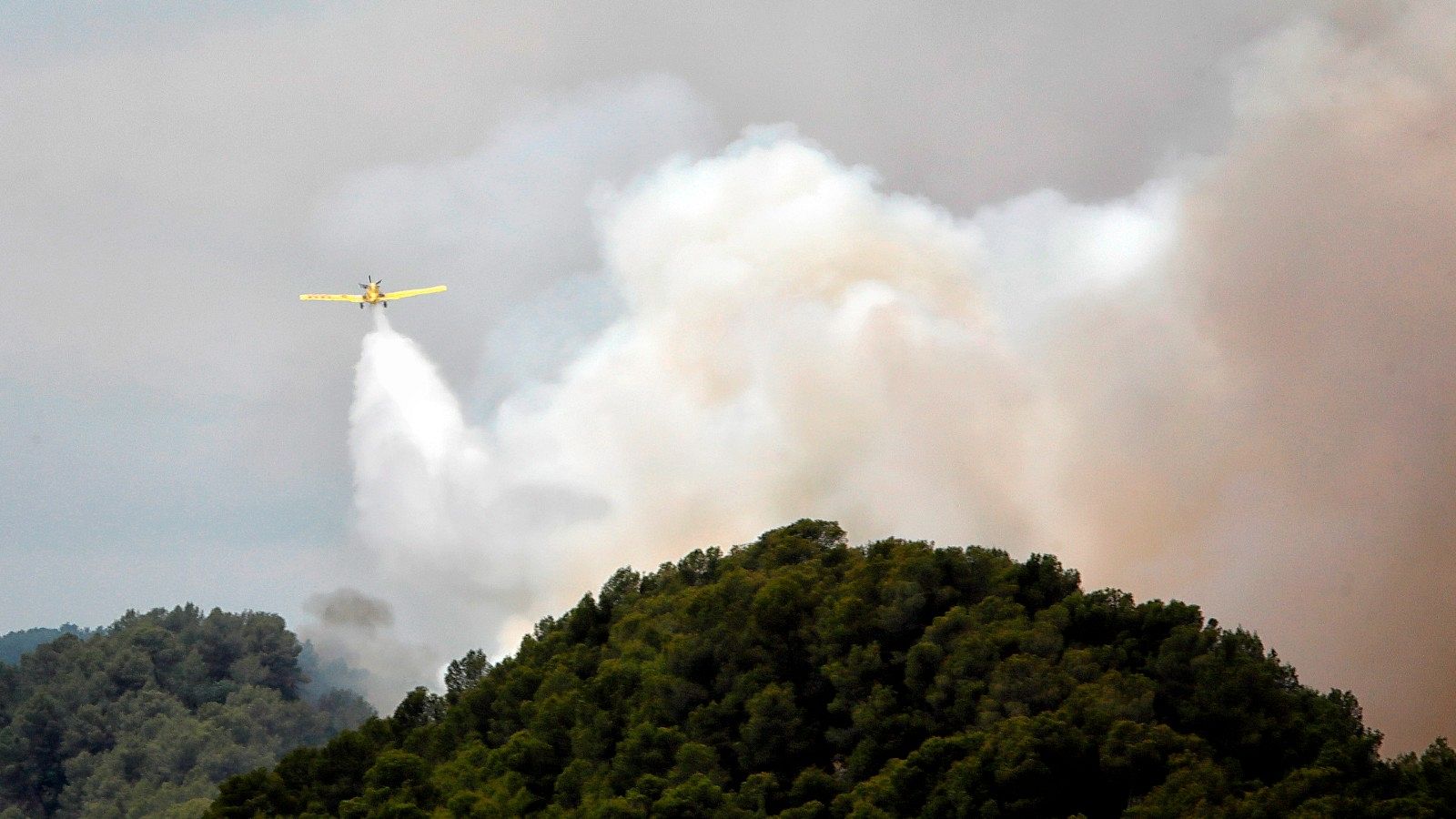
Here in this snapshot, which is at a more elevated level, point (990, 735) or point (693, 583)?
point (693, 583)

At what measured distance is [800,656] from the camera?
120 meters

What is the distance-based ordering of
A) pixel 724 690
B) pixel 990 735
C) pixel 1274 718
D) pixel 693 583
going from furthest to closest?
pixel 693 583 → pixel 724 690 → pixel 1274 718 → pixel 990 735

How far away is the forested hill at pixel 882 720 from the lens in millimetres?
102938

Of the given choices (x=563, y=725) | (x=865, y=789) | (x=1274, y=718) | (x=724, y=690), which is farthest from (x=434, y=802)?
(x=1274, y=718)

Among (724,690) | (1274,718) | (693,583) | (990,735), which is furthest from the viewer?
(693,583)

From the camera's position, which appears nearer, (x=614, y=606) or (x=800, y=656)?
(x=800, y=656)

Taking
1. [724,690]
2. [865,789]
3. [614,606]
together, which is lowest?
[865,789]

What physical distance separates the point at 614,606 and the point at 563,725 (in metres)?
14.9

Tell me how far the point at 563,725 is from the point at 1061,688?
26920 millimetres

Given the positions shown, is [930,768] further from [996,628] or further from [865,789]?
[996,628]

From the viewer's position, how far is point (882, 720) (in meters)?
112

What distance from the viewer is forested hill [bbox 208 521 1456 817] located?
10294cm

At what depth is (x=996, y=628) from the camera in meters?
114

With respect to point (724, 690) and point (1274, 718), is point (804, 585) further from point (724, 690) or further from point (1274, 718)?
point (1274, 718)
